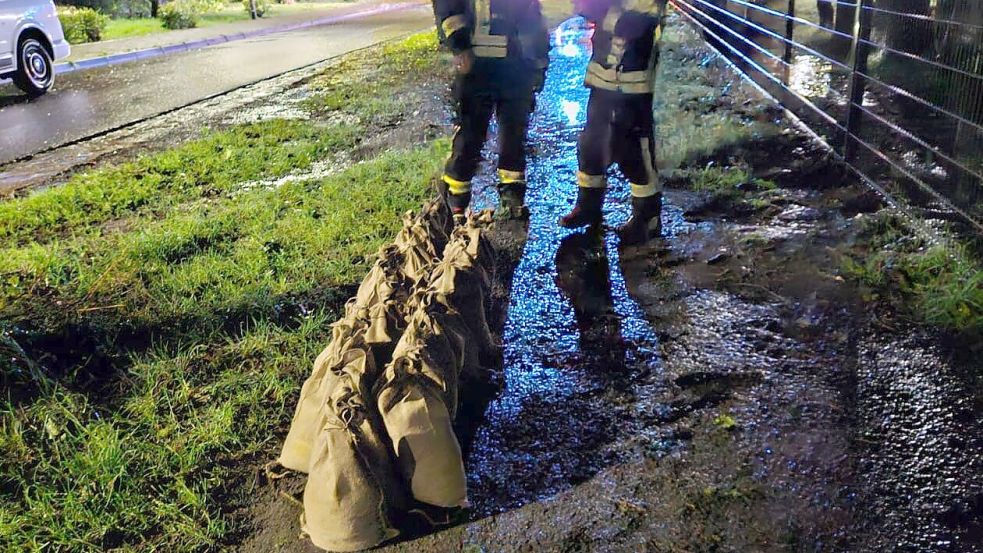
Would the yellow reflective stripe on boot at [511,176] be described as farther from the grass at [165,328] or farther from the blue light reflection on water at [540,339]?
the grass at [165,328]

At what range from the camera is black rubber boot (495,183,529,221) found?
4418mm

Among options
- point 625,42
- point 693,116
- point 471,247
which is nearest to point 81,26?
point 693,116

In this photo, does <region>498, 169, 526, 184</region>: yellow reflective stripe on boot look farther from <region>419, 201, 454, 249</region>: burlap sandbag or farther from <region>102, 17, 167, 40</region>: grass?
<region>102, 17, 167, 40</region>: grass

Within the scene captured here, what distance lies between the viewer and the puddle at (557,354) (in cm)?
240

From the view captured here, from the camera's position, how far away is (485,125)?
13.9 ft

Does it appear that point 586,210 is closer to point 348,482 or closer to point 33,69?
point 348,482

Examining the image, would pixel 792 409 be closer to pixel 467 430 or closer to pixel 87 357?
pixel 467 430

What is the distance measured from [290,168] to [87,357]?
2901 mm

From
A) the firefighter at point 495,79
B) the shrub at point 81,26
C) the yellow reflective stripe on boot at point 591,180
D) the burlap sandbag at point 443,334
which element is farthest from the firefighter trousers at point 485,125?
the shrub at point 81,26

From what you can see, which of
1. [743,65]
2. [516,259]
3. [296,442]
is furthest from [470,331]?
A: [743,65]

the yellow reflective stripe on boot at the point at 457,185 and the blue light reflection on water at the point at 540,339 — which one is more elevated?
the yellow reflective stripe on boot at the point at 457,185

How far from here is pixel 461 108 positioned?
4.18 metres

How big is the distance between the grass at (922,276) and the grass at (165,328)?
2.48 metres

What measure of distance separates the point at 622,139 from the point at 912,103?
4206 mm
